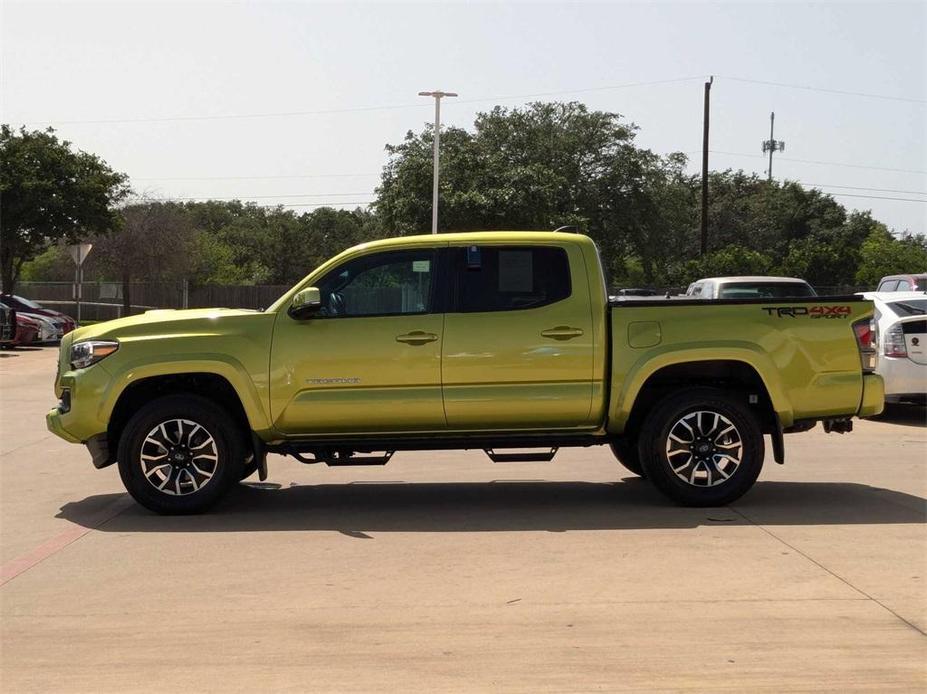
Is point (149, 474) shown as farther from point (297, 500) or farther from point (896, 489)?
point (896, 489)

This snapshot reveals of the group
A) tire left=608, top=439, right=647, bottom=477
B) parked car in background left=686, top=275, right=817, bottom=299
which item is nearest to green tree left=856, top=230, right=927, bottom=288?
parked car in background left=686, top=275, right=817, bottom=299

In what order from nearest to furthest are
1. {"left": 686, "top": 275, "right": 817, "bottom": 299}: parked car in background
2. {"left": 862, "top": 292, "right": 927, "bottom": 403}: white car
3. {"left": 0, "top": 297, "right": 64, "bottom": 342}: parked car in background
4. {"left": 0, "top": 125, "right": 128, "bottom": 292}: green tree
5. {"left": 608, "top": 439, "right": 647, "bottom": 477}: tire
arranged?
1. {"left": 608, "top": 439, "right": 647, "bottom": 477}: tire
2. {"left": 862, "top": 292, "right": 927, "bottom": 403}: white car
3. {"left": 686, "top": 275, "right": 817, "bottom": 299}: parked car in background
4. {"left": 0, "top": 297, "right": 64, "bottom": 342}: parked car in background
5. {"left": 0, "top": 125, "right": 128, "bottom": 292}: green tree

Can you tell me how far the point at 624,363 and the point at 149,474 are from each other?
3.51 meters

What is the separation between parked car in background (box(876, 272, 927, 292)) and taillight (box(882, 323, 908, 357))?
339 inches

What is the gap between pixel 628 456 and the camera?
33.0ft

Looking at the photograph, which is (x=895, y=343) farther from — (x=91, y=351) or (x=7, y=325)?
(x=7, y=325)

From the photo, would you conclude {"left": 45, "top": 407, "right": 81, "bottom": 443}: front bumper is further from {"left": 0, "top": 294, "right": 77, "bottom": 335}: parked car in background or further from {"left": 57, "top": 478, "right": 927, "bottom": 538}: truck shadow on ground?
{"left": 0, "top": 294, "right": 77, "bottom": 335}: parked car in background

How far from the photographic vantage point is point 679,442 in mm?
8594

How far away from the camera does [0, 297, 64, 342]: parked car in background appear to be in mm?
30406

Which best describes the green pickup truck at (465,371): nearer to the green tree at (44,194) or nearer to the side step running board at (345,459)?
the side step running board at (345,459)

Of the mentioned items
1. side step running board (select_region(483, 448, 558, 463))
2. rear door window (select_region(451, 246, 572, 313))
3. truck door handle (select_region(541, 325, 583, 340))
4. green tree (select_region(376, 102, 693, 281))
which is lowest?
side step running board (select_region(483, 448, 558, 463))

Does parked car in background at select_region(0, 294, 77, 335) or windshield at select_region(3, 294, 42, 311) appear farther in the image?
parked car in background at select_region(0, 294, 77, 335)

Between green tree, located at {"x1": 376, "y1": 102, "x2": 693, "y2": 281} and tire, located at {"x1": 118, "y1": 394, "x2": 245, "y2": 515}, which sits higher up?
green tree, located at {"x1": 376, "y1": 102, "x2": 693, "y2": 281}

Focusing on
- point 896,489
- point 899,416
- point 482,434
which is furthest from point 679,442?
point 899,416
